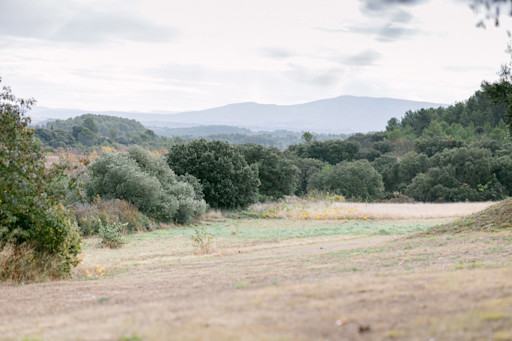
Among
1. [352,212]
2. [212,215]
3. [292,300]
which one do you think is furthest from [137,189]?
[292,300]

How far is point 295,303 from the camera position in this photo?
645cm

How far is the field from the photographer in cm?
507

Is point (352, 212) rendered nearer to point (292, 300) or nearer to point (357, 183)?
point (357, 183)

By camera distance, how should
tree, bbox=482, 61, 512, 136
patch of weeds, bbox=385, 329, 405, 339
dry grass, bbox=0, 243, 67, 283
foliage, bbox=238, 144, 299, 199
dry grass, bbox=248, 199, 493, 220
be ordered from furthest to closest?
foliage, bbox=238, 144, 299, 199 → dry grass, bbox=248, 199, 493, 220 → tree, bbox=482, 61, 512, 136 → dry grass, bbox=0, 243, 67, 283 → patch of weeds, bbox=385, 329, 405, 339

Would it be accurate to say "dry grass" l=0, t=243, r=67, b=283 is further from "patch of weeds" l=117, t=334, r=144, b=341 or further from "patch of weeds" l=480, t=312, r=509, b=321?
"patch of weeds" l=480, t=312, r=509, b=321

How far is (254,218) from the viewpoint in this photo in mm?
38344

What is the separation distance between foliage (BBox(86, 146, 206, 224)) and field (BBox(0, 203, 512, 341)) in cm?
1782

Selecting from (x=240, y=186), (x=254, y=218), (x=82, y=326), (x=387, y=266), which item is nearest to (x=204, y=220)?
(x=254, y=218)

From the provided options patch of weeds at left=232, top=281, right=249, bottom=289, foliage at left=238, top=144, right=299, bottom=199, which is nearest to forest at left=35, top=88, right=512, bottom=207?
foliage at left=238, top=144, right=299, bottom=199

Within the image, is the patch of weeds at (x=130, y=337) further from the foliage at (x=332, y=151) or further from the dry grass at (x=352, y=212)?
the foliage at (x=332, y=151)

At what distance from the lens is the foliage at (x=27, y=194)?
11.8 metres

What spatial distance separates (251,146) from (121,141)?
9958 centimetres

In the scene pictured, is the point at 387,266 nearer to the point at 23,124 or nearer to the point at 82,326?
the point at 82,326

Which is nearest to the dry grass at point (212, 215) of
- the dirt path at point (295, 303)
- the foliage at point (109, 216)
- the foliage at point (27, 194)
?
the foliage at point (109, 216)
